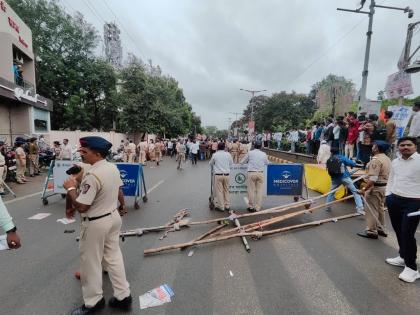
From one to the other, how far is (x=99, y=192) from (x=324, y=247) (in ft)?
12.7

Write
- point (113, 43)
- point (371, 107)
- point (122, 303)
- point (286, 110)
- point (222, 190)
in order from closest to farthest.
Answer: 1. point (122, 303)
2. point (222, 190)
3. point (371, 107)
4. point (113, 43)
5. point (286, 110)

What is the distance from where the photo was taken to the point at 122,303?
3213mm

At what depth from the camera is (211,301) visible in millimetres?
3396

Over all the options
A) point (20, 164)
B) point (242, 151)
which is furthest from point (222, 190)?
point (242, 151)

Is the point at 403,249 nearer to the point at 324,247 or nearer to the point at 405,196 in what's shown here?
the point at 405,196

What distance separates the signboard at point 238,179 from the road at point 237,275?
2.27 meters

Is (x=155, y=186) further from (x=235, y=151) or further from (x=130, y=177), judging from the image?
(x=235, y=151)

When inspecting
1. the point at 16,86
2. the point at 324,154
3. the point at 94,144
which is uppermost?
the point at 16,86

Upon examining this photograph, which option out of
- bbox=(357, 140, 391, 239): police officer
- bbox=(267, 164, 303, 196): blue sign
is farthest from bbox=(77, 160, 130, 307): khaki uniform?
bbox=(267, 164, 303, 196): blue sign

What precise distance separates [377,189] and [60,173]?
7.65 m

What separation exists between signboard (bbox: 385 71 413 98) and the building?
61.6 ft

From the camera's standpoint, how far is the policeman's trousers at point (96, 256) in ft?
9.96

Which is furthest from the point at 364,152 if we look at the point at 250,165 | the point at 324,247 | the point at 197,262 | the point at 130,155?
the point at 130,155

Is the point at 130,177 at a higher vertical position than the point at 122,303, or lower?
higher
